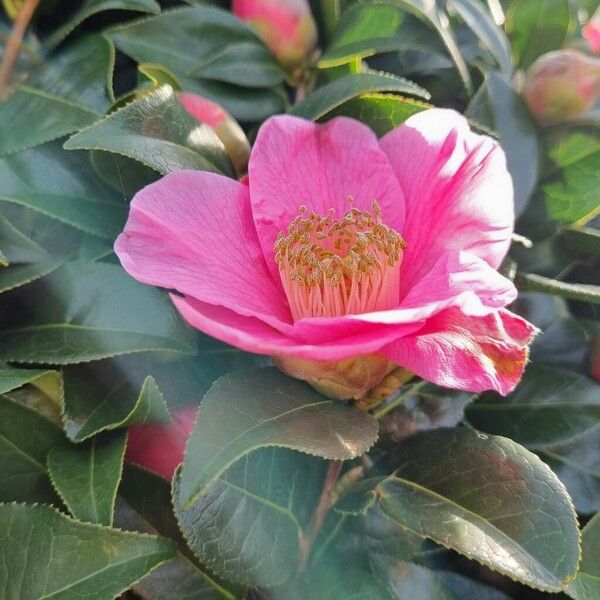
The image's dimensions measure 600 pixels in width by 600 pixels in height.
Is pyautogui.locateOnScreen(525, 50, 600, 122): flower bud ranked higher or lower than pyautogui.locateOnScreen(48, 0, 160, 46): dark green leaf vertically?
lower

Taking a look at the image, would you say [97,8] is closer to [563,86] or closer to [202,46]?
[202,46]

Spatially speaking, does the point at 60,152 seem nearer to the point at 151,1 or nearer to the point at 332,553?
the point at 151,1

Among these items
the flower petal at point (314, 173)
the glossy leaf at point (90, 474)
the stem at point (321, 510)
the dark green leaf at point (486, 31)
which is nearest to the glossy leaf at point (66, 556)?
the glossy leaf at point (90, 474)

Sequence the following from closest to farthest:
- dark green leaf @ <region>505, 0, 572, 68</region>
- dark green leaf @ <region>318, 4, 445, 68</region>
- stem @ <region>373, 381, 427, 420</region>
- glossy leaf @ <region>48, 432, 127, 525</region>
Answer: glossy leaf @ <region>48, 432, 127, 525</region> < stem @ <region>373, 381, 427, 420</region> < dark green leaf @ <region>318, 4, 445, 68</region> < dark green leaf @ <region>505, 0, 572, 68</region>

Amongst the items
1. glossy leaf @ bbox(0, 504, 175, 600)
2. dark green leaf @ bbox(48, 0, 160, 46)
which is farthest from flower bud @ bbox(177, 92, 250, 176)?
glossy leaf @ bbox(0, 504, 175, 600)

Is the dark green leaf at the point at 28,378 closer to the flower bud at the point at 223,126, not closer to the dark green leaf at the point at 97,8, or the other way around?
the flower bud at the point at 223,126

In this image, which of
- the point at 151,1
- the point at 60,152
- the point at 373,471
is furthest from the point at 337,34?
the point at 373,471

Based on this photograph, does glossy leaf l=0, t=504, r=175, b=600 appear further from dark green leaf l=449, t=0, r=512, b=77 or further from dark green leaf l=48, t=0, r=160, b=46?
dark green leaf l=449, t=0, r=512, b=77
